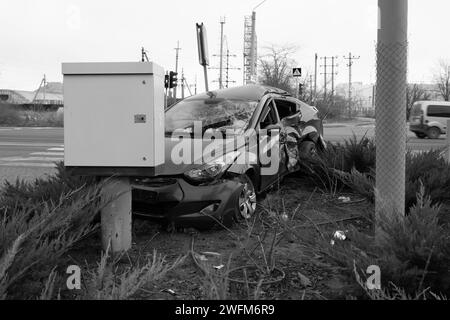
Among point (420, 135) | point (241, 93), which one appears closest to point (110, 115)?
point (241, 93)

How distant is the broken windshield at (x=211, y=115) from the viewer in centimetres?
587

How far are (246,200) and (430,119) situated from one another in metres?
21.3

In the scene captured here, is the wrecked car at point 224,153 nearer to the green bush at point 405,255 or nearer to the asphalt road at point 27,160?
the green bush at point 405,255

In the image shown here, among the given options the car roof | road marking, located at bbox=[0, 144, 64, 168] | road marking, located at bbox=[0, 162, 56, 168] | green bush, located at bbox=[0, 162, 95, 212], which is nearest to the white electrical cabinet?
green bush, located at bbox=[0, 162, 95, 212]

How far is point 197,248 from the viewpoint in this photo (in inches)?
163

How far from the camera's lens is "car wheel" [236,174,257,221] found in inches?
191

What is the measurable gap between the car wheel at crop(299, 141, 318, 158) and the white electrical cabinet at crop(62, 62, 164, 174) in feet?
11.1

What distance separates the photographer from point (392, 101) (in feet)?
12.6

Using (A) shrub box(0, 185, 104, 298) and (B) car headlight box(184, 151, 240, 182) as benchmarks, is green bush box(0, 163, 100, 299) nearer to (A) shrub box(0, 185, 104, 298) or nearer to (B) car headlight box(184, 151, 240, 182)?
(A) shrub box(0, 185, 104, 298)

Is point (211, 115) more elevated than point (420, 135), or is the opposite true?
point (211, 115)

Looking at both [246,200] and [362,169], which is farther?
[362,169]

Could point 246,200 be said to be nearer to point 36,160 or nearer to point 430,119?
point 36,160
